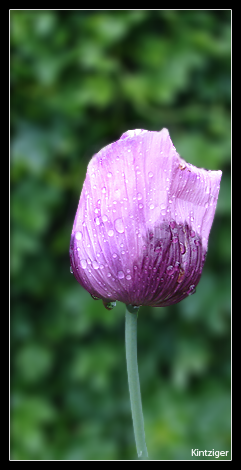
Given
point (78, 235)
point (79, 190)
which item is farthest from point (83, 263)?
point (79, 190)

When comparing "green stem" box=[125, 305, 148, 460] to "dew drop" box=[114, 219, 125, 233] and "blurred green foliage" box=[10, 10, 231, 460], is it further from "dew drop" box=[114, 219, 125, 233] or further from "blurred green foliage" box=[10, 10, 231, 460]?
"blurred green foliage" box=[10, 10, 231, 460]

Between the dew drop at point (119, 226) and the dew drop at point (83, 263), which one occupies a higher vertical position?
the dew drop at point (119, 226)

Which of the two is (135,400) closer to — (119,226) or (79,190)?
(119,226)

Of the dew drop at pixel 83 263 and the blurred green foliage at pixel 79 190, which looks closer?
the dew drop at pixel 83 263

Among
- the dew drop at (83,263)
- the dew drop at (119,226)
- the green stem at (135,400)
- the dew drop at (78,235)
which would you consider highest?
the dew drop at (119,226)

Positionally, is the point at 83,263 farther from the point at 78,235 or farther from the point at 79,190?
the point at 79,190

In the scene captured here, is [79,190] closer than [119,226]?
No

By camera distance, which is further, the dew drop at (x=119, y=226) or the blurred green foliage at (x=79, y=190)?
the blurred green foliage at (x=79, y=190)

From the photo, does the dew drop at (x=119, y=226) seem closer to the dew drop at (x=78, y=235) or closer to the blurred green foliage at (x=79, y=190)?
the dew drop at (x=78, y=235)

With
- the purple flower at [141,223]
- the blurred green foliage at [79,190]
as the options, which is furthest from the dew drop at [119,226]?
the blurred green foliage at [79,190]

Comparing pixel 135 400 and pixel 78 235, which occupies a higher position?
pixel 78 235
